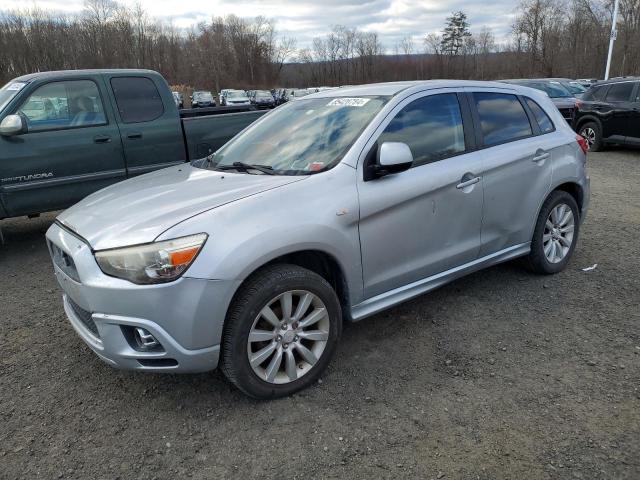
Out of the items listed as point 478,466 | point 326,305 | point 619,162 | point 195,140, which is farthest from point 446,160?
point 619,162

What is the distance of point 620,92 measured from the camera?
11.6 meters

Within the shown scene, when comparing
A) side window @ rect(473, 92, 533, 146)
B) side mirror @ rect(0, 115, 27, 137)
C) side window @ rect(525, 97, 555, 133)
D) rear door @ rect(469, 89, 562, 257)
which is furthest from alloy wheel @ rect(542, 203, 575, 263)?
side mirror @ rect(0, 115, 27, 137)

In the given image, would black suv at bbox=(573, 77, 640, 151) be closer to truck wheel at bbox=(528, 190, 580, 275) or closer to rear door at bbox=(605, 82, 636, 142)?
rear door at bbox=(605, 82, 636, 142)

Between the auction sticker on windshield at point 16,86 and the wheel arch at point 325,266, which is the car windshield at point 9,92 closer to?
the auction sticker on windshield at point 16,86

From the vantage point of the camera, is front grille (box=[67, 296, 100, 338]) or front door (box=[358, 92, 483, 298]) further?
front door (box=[358, 92, 483, 298])

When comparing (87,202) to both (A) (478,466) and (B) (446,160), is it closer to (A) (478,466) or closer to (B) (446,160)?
(B) (446,160)

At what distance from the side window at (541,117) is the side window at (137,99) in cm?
429

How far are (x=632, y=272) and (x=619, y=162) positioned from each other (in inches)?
298

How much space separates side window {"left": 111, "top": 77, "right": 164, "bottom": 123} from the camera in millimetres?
5992

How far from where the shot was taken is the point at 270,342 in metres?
2.82

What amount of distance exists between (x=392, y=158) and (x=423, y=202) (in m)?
0.49

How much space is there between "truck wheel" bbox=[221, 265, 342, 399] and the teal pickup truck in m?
3.91

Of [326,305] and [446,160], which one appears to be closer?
[326,305]

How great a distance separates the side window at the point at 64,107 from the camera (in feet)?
18.0
